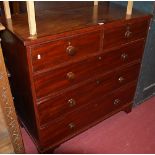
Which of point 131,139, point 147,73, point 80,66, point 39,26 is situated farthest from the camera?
point 147,73

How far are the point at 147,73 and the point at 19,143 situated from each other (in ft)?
4.55

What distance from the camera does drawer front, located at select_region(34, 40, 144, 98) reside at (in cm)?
131

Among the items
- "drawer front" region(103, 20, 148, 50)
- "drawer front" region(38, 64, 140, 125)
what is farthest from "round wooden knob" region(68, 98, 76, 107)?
"drawer front" region(103, 20, 148, 50)

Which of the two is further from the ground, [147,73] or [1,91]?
[1,91]

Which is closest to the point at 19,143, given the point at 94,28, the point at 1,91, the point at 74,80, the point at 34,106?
the point at 34,106

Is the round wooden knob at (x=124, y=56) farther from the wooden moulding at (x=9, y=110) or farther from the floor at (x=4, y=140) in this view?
the floor at (x=4, y=140)

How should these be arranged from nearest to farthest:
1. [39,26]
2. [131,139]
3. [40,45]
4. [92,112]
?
1. [40,45]
2. [39,26]
3. [92,112]
4. [131,139]

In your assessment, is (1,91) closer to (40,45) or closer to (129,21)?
(40,45)

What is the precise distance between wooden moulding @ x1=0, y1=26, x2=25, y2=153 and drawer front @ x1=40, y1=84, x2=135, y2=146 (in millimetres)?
180

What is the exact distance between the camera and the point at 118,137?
75.3 inches

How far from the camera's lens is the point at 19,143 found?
1.50 meters

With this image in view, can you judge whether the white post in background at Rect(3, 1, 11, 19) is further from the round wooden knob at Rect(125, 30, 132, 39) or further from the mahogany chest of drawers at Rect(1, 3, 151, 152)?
the round wooden knob at Rect(125, 30, 132, 39)

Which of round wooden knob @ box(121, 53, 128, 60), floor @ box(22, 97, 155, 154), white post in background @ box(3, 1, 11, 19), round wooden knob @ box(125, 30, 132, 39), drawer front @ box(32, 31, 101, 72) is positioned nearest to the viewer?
drawer front @ box(32, 31, 101, 72)

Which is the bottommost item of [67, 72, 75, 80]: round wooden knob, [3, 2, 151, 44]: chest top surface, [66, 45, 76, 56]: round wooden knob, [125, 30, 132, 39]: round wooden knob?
[67, 72, 75, 80]: round wooden knob
